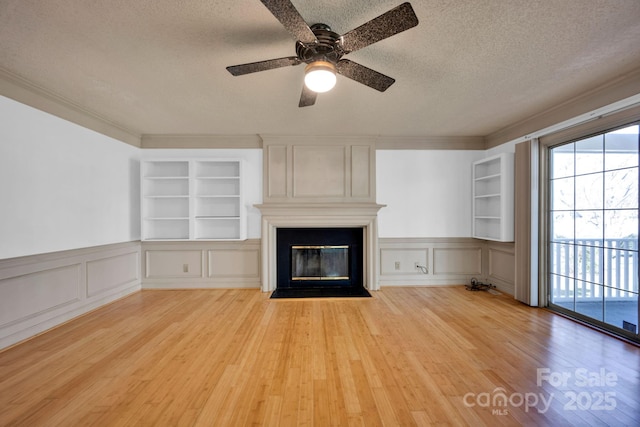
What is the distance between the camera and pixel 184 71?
235 centimetres

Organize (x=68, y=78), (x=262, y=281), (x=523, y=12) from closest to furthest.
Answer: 1. (x=523, y=12)
2. (x=68, y=78)
3. (x=262, y=281)

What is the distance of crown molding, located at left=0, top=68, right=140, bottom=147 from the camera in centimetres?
247

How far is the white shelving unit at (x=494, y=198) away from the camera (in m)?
3.76

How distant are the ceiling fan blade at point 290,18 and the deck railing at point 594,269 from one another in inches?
137

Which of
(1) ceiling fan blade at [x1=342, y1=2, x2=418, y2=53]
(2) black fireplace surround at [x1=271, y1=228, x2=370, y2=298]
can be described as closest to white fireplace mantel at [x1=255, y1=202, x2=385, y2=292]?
(2) black fireplace surround at [x1=271, y1=228, x2=370, y2=298]

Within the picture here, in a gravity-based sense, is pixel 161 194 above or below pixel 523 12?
below

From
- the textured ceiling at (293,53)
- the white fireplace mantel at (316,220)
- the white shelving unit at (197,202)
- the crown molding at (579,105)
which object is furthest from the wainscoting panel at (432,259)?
the white shelving unit at (197,202)

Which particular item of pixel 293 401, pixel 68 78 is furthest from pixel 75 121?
pixel 293 401

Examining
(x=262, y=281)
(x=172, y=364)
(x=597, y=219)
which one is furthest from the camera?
(x=262, y=281)

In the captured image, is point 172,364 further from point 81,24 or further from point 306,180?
point 306,180

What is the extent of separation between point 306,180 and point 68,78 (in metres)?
2.91

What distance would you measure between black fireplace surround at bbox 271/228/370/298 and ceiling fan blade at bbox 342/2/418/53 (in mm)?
3132

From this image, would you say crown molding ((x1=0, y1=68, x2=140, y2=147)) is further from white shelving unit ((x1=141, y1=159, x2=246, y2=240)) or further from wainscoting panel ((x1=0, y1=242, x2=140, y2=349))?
wainscoting panel ((x1=0, y1=242, x2=140, y2=349))

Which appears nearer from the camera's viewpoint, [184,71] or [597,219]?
[184,71]
